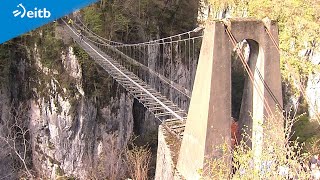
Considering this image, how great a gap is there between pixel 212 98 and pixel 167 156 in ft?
6.20

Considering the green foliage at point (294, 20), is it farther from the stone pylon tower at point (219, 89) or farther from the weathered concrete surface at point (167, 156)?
the stone pylon tower at point (219, 89)

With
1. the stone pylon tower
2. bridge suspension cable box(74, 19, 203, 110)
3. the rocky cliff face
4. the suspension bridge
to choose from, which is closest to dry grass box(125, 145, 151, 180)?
the rocky cliff face

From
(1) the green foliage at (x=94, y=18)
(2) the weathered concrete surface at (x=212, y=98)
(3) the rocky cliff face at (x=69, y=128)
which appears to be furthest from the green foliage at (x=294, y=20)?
(2) the weathered concrete surface at (x=212, y=98)

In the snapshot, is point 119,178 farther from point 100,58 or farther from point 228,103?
point 228,103

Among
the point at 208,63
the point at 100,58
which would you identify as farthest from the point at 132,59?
the point at 208,63

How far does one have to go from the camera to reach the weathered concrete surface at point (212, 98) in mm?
5453

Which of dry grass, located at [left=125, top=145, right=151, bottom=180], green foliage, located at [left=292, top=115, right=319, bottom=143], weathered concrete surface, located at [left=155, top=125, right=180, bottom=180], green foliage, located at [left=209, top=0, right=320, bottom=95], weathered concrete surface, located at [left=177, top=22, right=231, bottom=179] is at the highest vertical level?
green foliage, located at [left=209, top=0, right=320, bottom=95]

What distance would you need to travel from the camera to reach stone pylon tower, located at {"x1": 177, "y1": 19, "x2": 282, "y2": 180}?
546cm

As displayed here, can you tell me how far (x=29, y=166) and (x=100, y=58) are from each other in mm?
5791

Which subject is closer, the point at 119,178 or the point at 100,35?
the point at 119,178

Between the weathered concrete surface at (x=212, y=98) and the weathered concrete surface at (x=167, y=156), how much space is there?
33.3 inches

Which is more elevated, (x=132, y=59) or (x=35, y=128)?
(x=132, y=59)

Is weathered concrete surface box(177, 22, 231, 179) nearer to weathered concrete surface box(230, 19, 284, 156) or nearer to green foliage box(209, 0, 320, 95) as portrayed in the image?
weathered concrete surface box(230, 19, 284, 156)

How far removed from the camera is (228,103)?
221 inches
